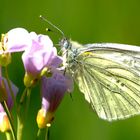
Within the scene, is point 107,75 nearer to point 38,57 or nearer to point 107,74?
point 107,74

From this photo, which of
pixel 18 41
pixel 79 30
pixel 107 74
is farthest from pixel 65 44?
pixel 79 30

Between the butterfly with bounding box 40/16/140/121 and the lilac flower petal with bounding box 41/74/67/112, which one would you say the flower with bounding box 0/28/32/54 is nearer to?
the lilac flower petal with bounding box 41/74/67/112

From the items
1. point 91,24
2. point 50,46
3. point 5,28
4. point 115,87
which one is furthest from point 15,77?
point 50,46

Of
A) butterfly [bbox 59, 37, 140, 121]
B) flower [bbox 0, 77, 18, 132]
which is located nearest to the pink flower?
flower [bbox 0, 77, 18, 132]

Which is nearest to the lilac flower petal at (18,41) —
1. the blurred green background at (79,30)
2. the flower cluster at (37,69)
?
the flower cluster at (37,69)

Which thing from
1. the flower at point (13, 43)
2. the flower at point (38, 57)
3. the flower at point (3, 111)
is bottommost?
the flower at point (3, 111)

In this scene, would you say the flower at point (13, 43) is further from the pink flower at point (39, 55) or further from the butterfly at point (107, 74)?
the butterfly at point (107, 74)

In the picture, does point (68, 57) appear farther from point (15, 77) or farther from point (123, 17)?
point (123, 17)
